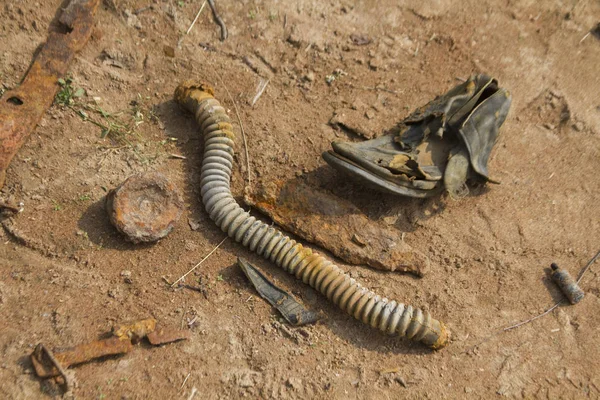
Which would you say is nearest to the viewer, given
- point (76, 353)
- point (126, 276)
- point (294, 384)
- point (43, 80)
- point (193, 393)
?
point (76, 353)

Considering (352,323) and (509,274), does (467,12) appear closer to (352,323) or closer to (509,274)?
(509,274)

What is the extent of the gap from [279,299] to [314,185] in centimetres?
100

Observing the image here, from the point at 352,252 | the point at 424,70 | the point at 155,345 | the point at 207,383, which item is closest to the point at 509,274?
the point at 352,252

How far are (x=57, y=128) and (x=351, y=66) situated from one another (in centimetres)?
251

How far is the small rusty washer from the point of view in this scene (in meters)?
3.46

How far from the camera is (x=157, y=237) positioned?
11.7 ft

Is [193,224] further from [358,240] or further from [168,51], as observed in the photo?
[168,51]

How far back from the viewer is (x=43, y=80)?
3938mm

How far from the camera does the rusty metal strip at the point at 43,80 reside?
3.66 m

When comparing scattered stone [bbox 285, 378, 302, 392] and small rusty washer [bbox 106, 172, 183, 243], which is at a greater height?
small rusty washer [bbox 106, 172, 183, 243]

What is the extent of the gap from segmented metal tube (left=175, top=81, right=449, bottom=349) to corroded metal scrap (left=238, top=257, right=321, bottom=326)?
14cm

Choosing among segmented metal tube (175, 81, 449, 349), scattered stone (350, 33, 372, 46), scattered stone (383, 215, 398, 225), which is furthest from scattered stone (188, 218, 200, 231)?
scattered stone (350, 33, 372, 46)

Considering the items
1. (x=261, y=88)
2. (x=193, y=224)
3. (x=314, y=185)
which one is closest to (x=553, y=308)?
(x=314, y=185)

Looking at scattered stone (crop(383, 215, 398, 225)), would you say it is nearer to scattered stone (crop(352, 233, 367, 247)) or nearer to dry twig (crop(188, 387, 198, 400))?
scattered stone (crop(352, 233, 367, 247))
